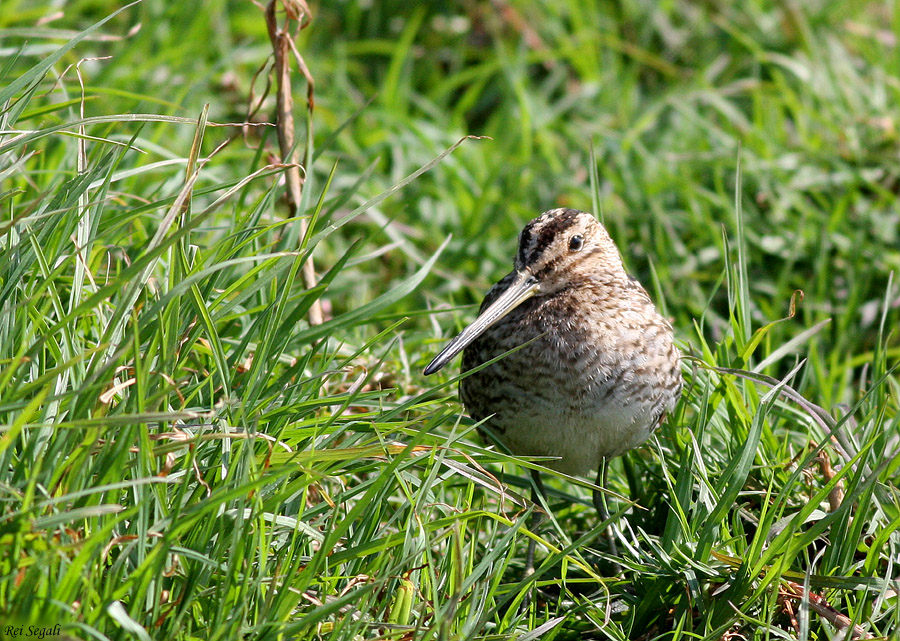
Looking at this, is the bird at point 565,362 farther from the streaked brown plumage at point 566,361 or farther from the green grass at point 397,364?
the green grass at point 397,364

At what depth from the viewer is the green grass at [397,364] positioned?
243 centimetres

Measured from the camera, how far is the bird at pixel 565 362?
129 inches

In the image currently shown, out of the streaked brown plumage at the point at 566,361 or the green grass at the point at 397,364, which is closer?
the green grass at the point at 397,364

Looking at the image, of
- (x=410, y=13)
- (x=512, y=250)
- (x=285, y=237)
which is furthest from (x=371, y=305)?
(x=410, y=13)

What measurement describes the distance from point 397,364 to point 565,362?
0.79 meters

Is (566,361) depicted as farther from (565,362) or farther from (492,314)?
(492,314)

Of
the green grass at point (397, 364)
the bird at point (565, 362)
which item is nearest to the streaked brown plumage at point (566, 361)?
the bird at point (565, 362)

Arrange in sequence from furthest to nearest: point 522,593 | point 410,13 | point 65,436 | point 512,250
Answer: point 410,13 → point 512,250 → point 522,593 → point 65,436

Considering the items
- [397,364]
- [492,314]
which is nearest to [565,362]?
[492,314]

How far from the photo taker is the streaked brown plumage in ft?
10.7

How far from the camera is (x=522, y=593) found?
278 cm

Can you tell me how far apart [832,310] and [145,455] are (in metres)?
3.41

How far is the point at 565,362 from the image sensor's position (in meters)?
3.30

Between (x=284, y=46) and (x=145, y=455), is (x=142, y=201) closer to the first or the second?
(x=284, y=46)
